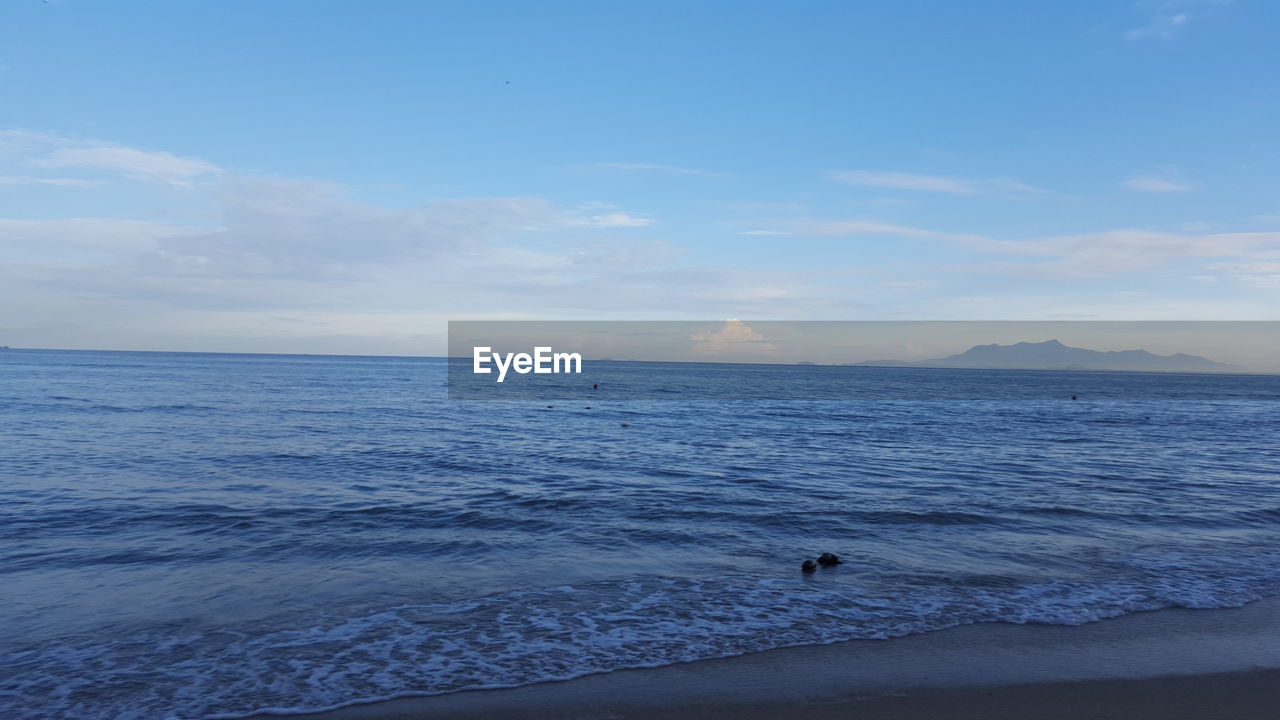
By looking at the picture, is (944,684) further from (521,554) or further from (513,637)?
(521,554)

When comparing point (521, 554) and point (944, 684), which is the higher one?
point (944, 684)

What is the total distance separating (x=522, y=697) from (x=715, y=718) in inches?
89.5

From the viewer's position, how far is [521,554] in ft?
48.6

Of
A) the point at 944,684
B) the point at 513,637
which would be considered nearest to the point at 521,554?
the point at 513,637

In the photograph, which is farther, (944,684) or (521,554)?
(521,554)

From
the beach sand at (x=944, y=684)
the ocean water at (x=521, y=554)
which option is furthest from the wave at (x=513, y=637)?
the beach sand at (x=944, y=684)

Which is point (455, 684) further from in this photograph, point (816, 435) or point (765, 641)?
point (816, 435)

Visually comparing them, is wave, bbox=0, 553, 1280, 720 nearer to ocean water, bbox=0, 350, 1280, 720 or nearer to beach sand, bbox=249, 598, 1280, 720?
ocean water, bbox=0, 350, 1280, 720

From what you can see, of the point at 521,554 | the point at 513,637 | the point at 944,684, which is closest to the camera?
the point at 944,684

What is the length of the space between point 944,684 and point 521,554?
342 inches

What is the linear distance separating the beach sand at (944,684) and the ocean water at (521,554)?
21.0 inches

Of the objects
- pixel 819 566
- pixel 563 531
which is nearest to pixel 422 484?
pixel 563 531

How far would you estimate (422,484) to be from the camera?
23.1 meters

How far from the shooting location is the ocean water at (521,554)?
9469 mm
